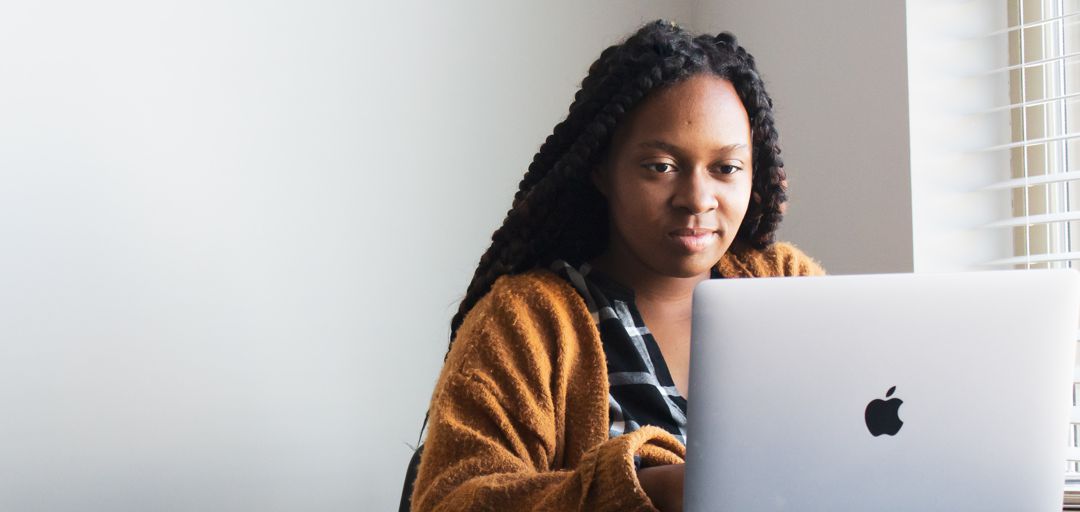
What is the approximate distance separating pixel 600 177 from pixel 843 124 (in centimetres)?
78

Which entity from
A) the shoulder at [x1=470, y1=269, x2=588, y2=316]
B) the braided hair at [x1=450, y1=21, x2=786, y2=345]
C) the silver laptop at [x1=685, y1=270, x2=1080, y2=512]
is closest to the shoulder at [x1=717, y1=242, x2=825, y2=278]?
the braided hair at [x1=450, y1=21, x2=786, y2=345]

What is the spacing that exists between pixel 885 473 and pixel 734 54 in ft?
1.99

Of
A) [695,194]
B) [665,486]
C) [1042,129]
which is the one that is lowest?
[665,486]

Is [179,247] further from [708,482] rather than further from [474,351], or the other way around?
[708,482]

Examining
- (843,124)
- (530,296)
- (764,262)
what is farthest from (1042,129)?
(530,296)

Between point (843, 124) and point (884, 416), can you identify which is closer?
point (884, 416)

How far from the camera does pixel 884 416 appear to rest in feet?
2.68

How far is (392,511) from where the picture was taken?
75.7 inches

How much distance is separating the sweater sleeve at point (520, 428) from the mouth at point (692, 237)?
0.47 feet

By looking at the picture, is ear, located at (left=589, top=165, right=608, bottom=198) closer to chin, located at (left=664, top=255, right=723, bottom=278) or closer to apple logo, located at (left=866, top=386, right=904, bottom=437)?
chin, located at (left=664, top=255, right=723, bottom=278)

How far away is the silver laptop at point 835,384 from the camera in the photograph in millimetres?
813

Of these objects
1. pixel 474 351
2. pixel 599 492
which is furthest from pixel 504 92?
pixel 599 492

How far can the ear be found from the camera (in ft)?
4.18

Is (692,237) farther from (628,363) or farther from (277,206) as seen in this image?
(277,206)
